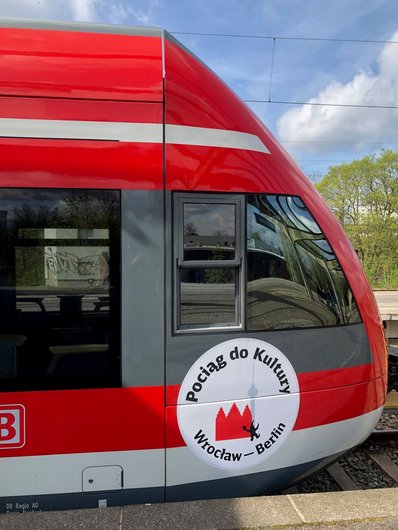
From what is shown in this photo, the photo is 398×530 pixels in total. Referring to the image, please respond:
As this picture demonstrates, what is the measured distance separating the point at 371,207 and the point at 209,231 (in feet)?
85.5

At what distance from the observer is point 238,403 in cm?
234

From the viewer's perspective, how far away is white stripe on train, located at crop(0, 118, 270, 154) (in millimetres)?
2127

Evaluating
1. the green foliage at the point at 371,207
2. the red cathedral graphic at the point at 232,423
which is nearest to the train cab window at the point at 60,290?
the red cathedral graphic at the point at 232,423

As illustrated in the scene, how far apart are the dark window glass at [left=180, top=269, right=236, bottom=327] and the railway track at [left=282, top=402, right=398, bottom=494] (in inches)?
73.5

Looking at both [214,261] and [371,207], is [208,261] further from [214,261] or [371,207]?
[371,207]

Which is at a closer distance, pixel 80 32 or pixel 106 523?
pixel 106 523

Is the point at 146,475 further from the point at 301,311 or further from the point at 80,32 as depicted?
the point at 80,32

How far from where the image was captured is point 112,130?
2.20 metres

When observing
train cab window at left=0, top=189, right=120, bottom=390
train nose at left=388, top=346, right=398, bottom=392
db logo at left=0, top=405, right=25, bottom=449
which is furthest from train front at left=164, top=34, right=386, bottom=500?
train nose at left=388, top=346, right=398, bottom=392

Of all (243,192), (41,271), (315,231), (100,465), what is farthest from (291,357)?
(41,271)

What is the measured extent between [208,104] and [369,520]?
2.39 m

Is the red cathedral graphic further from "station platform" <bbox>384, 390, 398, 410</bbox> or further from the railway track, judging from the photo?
"station platform" <bbox>384, 390, 398, 410</bbox>

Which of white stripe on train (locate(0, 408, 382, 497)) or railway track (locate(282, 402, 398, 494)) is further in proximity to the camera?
railway track (locate(282, 402, 398, 494))

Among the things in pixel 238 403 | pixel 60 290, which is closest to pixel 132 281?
pixel 60 290
